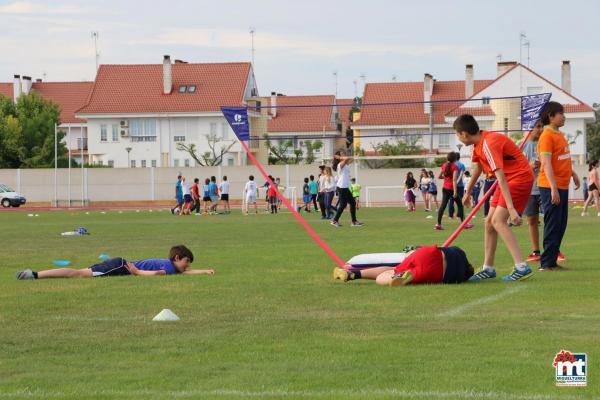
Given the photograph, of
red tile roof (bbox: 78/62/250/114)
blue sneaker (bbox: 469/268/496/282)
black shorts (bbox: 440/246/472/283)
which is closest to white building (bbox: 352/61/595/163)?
red tile roof (bbox: 78/62/250/114)

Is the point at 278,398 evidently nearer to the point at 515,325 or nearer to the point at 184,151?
the point at 515,325

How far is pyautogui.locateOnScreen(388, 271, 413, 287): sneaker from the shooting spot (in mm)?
11727

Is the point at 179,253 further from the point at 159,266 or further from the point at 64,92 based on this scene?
the point at 64,92

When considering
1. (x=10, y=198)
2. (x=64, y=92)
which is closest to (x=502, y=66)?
(x=10, y=198)

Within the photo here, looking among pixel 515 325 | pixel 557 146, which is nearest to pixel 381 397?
pixel 515 325

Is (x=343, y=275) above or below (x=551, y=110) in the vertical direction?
below

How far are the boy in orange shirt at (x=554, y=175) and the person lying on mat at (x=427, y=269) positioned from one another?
1907 mm

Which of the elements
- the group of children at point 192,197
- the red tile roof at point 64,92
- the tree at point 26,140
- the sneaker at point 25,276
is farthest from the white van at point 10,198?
the sneaker at point 25,276

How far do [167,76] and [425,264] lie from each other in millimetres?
83758

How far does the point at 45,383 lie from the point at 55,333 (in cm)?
218

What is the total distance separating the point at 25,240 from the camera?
24438 millimetres

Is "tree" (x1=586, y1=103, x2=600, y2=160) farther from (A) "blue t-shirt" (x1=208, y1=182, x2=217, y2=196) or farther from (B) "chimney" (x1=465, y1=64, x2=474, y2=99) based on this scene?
(A) "blue t-shirt" (x1=208, y1=182, x2=217, y2=196)

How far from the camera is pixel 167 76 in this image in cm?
9369

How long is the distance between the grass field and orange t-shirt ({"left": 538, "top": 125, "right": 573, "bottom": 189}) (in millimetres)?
1202
